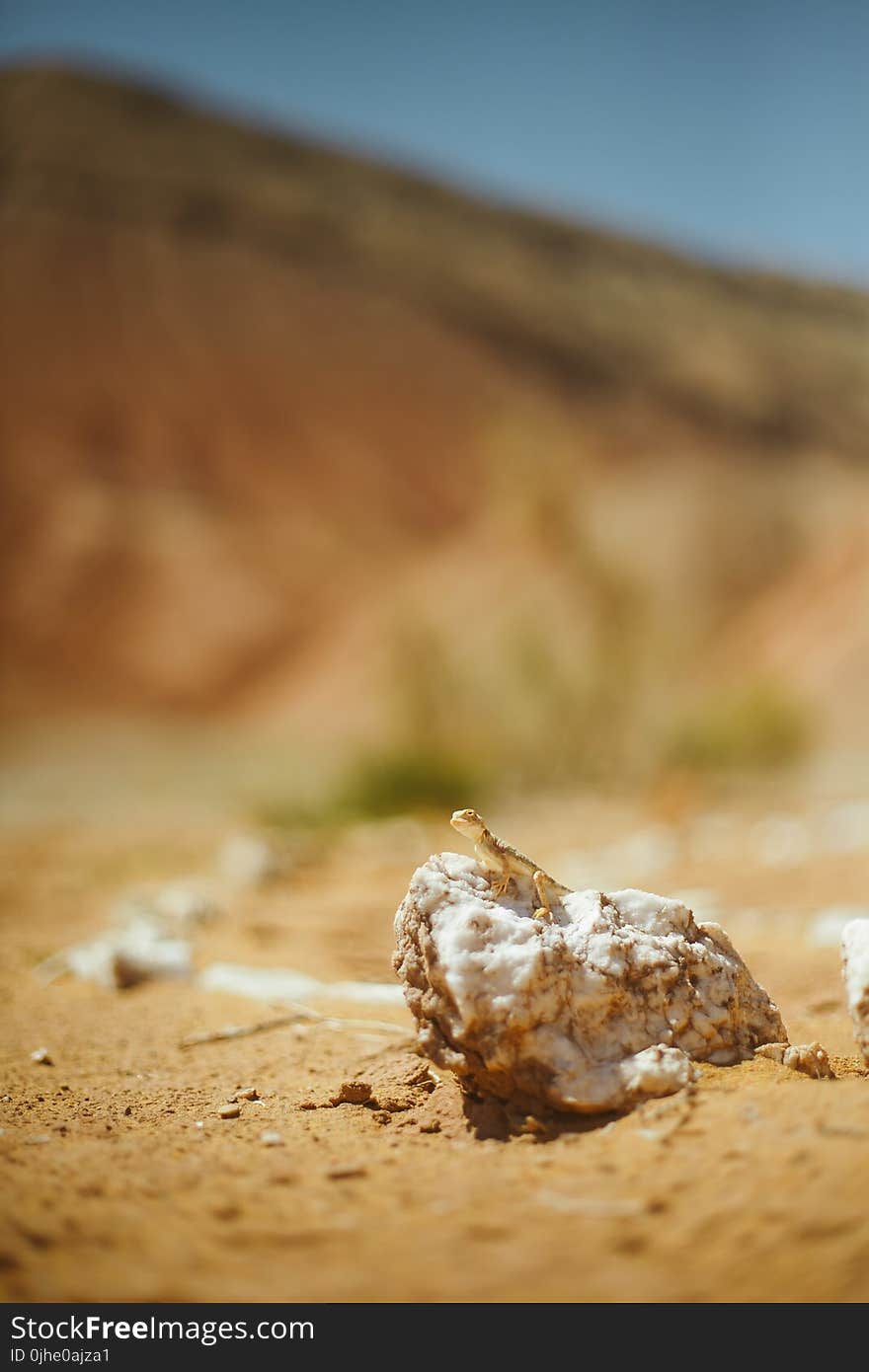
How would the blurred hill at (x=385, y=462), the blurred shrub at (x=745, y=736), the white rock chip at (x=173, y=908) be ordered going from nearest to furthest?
the white rock chip at (x=173, y=908)
the blurred shrub at (x=745, y=736)
the blurred hill at (x=385, y=462)

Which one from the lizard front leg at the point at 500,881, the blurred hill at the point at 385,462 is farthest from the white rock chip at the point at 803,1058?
the blurred hill at the point at 385,462

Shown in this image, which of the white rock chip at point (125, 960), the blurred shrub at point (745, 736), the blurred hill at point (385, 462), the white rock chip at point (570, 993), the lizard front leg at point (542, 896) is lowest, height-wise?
the white rock chip at point (570, 993)

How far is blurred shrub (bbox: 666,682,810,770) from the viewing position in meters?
16.2

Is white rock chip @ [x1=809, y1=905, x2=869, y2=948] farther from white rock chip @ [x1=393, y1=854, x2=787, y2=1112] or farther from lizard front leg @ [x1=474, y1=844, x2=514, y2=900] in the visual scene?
lizard front leg @ [x1=474, y1=844, x2=514, y2=900]

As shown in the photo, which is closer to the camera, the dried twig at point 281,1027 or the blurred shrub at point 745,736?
the dried twig at point 281,1027

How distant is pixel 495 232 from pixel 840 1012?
34029 mm

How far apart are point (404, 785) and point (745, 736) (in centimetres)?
649

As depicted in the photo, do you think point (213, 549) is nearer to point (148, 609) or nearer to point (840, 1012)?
point (148, 609)

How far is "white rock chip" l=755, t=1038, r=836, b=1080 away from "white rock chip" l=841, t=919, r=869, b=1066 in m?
0.09

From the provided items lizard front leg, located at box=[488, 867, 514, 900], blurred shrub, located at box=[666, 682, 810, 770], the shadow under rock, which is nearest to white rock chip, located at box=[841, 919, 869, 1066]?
the shadow under rock

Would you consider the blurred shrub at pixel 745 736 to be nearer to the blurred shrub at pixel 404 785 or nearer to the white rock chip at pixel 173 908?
the blurred shrub at pixel 404 785

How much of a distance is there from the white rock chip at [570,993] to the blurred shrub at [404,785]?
10.1 metres

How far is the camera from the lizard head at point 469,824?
2.36m

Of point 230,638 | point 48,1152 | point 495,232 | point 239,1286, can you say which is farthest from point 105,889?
point 495,232
